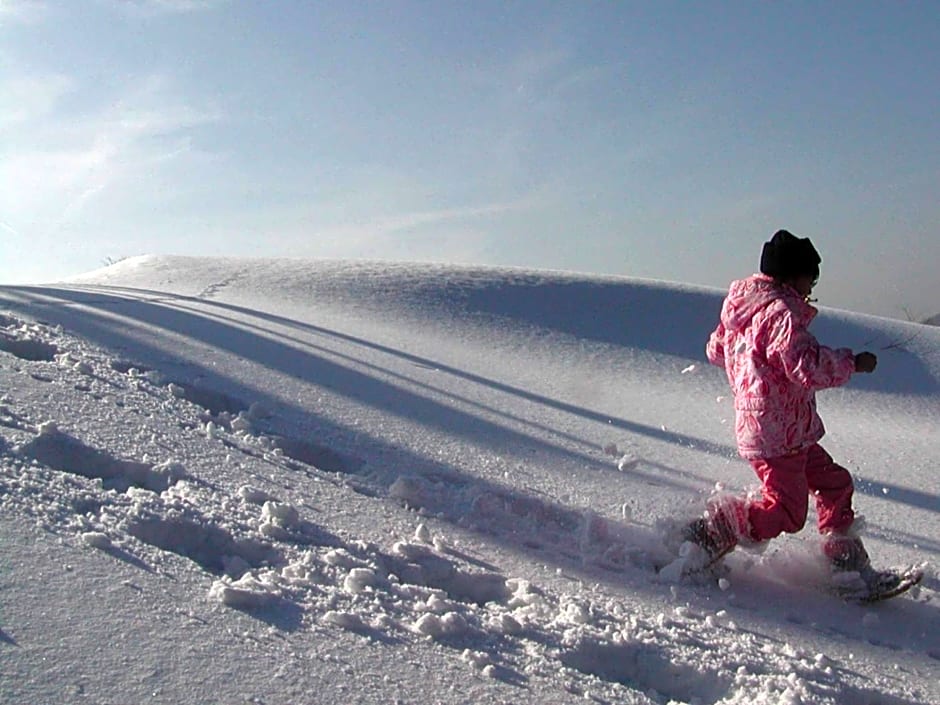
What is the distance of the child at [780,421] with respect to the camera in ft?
10.2

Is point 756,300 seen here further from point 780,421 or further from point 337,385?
point 337,385

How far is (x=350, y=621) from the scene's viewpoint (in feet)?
7.14

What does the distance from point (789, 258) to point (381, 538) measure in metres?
1.83

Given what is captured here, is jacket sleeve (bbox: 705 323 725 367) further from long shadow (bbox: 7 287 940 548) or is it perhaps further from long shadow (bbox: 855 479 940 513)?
long shadow (bbox: 855 479 940 513)

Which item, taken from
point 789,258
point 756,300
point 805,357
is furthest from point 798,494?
point 789,258

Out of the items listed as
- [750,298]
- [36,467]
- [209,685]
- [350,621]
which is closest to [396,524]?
[350,621]

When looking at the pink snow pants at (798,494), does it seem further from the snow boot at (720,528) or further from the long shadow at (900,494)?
the long shadow at (900,494)

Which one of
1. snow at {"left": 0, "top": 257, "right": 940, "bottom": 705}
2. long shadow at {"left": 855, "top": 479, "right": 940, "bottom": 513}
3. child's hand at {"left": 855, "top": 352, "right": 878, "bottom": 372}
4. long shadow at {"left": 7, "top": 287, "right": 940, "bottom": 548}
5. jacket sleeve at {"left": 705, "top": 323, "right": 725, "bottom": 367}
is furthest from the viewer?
long shadow at {"left": 855, "top": 479, "right": 940, "bottom": 513}

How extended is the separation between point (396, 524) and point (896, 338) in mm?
9327

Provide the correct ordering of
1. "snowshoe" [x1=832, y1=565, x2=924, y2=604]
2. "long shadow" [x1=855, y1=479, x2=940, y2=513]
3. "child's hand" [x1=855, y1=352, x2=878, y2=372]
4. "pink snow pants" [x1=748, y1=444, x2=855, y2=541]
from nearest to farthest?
"child's hand" [x1=855, y1=352, x2=878, y2=372] → "snowshoe" [x1=832, y1=565, x2=924, y2=604] → "pink snow pants" [x1=748, y1=444, x2=855, y2=541] → "long shadow" [x1=855, y1=479, x2=940, y2=513]

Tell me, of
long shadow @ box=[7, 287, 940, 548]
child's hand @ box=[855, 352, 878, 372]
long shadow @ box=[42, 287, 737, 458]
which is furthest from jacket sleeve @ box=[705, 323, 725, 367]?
long shadow @ box=[42, 287, 737, 458]

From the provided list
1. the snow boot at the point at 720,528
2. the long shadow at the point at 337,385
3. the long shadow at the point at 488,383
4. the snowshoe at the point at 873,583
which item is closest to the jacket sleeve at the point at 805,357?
the snow boot at the point at 720,528

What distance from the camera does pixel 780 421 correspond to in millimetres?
3248

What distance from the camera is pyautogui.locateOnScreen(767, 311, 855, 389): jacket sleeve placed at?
9.55 ft
